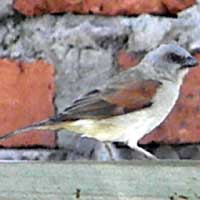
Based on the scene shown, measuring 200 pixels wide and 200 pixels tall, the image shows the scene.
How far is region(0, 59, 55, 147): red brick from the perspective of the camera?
1.10 m

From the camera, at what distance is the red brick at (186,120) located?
1111 mm

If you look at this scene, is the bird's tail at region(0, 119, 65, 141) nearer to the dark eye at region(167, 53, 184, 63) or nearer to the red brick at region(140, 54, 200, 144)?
the red brick at region(140, 54, 200, 144)

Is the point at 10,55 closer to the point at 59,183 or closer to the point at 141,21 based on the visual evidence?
the point at 141,21

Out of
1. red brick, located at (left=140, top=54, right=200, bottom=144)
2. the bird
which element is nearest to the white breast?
the bird

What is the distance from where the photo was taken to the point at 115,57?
3.67 ft

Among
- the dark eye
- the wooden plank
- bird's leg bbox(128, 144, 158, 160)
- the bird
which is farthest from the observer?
the dark eye

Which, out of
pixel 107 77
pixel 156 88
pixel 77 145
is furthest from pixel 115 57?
pixel 156 88

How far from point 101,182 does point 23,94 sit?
38 cm

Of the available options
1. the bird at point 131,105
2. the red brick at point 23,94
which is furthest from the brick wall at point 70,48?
the bird at point 131,105

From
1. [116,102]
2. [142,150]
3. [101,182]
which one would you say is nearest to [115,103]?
[116,102]

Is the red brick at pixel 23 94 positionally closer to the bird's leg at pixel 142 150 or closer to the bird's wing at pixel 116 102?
the bird's leg at pixel 142 150

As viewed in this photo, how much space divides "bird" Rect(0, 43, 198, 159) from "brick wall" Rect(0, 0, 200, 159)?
0.35 feet

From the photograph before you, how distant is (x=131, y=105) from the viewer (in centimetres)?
155

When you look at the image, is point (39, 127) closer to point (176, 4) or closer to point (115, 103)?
point (176, 4)
